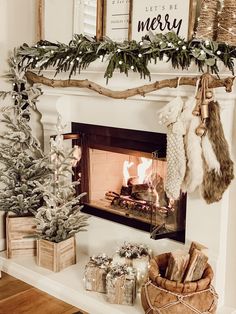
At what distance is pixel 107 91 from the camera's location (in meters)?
2.70

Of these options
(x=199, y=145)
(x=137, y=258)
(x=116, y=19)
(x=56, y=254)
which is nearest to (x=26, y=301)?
(x=56, y=254)

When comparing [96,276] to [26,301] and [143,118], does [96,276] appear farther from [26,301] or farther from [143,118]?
[143,118]

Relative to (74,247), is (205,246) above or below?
above

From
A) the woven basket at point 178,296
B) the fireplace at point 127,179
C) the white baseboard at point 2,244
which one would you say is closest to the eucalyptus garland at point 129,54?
the fireplace at point 127,179

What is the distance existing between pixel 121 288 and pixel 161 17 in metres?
1.35

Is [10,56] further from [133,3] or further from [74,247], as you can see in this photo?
[74,247]

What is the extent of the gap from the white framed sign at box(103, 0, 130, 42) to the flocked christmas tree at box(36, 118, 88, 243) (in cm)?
58

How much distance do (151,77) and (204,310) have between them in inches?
44.6

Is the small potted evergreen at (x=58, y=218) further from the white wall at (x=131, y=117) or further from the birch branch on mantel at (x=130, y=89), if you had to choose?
the birch branch on mantel at (x=130, y=89)

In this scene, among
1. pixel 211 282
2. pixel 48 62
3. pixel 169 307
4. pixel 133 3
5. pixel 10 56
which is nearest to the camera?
pixel 169 307

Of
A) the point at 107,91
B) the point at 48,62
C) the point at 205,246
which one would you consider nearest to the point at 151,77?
the point at 107,91

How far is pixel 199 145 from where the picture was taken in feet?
7.47

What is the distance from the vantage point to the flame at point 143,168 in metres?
2.86

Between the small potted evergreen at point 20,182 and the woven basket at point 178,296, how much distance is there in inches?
39.2
